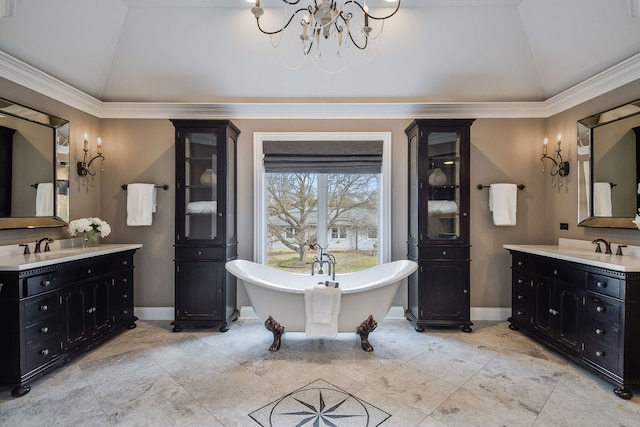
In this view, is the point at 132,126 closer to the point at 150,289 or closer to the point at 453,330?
the point at 150,289

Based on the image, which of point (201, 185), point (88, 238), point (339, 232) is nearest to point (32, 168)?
point (88, 238)

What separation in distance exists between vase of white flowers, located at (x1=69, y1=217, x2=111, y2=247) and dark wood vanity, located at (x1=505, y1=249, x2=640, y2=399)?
4288 millimetres

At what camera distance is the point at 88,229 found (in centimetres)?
308

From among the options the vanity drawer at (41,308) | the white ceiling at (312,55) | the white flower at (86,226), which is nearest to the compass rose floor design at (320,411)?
the vanity drawer at (41,308)

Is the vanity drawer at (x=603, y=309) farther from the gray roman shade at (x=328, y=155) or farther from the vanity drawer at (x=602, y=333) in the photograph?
the gray roman shade at (x=328, y=155)

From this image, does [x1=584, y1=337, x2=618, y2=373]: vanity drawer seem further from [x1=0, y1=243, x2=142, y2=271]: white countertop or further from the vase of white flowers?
the vase of white flowers

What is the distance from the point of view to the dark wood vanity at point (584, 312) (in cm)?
210

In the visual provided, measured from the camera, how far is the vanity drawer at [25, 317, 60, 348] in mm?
2174

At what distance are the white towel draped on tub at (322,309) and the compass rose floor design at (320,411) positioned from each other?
22.5 inches

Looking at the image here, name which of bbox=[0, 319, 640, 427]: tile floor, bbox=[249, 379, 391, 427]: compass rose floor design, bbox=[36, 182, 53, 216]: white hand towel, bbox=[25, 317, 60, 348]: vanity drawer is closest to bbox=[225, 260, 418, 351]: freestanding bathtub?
bbox=[0, 319, 640, 427]: tile floor

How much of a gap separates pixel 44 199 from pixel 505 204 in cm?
469

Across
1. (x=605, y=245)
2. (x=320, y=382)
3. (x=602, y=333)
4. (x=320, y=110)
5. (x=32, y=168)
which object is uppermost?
(x=320, y=110)

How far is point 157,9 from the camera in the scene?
294 cm

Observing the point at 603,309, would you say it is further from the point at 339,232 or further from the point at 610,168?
the point at 339,232
